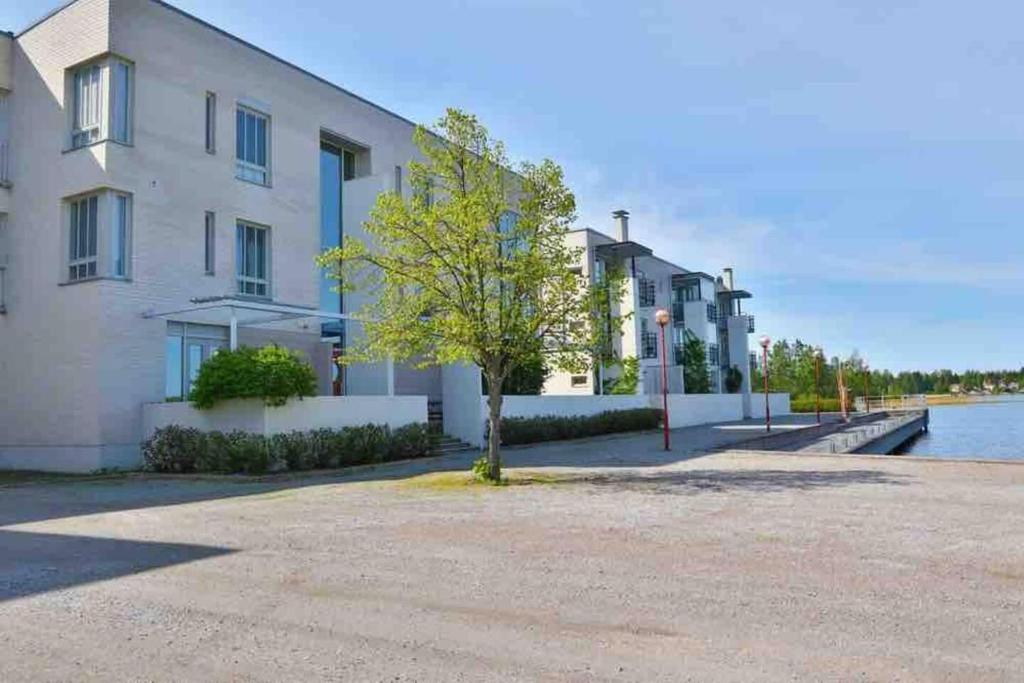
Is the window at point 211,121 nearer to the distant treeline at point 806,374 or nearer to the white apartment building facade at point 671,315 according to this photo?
the white apartment building facade at point 671,315

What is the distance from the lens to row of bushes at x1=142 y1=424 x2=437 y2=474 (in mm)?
16562

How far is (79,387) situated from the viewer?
18562mm

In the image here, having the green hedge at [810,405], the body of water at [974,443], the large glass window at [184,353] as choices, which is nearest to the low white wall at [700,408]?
the body of water at [974,443]

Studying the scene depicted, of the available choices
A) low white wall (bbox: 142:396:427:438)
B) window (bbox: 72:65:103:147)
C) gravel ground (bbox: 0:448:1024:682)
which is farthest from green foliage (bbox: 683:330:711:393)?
gravel ground (bbox: 0:448:1024:682)

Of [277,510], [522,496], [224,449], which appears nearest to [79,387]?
[224,449]

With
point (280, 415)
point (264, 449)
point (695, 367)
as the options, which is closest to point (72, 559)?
point (264, 449)

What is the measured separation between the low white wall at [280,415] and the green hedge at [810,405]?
4470cm

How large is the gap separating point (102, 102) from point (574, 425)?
16569 mm

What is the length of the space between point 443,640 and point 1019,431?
46793mm

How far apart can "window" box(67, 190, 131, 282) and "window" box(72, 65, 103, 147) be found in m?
1.53

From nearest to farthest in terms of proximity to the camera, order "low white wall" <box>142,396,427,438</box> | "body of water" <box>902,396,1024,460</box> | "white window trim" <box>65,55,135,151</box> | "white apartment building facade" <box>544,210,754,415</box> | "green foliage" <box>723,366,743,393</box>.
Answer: "low white wall" <box>142,396,427,438</box> → "white window trim" <box>65,55,135,151</box> → "body of water" <box>902,396,1024,460</box> → "white apartment building facade" <box>544,210,754,415</box> → "green foliage" <box>723,366,743,393</box>

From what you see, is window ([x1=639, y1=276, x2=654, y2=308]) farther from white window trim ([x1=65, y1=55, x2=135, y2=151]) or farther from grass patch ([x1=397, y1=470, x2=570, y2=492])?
grass patch ([x1=397, y1=470, x2=570, y2=492])

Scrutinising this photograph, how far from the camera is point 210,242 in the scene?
21000 millimetres

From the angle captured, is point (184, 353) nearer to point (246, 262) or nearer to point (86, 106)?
point (246, 262)
